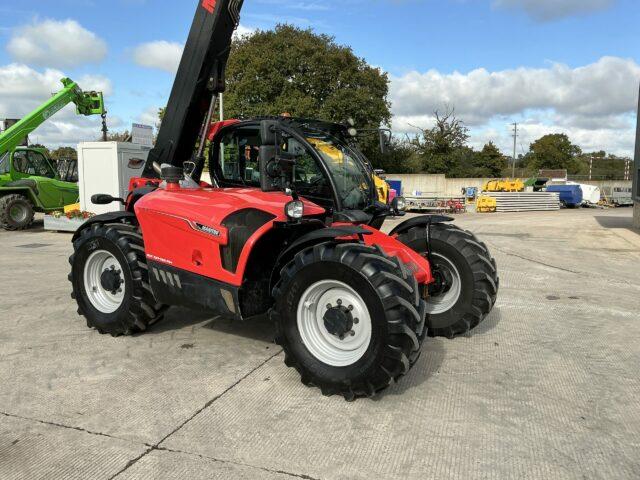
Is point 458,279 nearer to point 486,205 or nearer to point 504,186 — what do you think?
point 486,205

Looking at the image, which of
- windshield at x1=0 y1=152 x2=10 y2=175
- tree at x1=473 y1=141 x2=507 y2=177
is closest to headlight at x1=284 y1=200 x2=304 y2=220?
windshield at x1=0 y1=152 x2=10 y2=175

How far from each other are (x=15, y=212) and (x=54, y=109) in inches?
132

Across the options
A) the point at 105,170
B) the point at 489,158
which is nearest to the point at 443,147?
the point at 489,158

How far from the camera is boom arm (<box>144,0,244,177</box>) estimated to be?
17.1 feet

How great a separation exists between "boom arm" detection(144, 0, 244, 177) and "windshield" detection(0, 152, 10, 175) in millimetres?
11538

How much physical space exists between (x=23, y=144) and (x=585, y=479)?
57.0 feet

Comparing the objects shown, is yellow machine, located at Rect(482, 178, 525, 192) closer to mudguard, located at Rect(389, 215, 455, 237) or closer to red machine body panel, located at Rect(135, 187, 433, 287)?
mudguard, located at Rect(389, 215, 455, 237)

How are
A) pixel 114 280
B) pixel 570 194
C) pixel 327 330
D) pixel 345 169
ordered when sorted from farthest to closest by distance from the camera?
pixel 570 194 < pixel 114 280 < pixel 345 169 < pixel 327 330

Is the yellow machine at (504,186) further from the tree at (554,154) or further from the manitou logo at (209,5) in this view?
the tree at (554,154)

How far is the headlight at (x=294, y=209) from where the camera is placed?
375 centimetres

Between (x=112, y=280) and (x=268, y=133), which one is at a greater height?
(x=268, y=133)

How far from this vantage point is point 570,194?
95.5ft

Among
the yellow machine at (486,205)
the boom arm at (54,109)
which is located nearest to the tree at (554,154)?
the yellow machine at (486,205)

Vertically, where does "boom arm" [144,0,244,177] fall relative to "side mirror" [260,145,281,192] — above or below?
above
